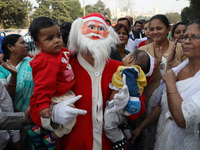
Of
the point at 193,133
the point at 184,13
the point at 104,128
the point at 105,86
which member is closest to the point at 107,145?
the point at 104,128

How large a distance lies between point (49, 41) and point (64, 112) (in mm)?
682

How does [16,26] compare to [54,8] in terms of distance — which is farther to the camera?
[54,8]

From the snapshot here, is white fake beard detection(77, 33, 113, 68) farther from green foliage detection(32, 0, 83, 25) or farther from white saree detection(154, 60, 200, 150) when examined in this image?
green foliage detection(32, 0, 83, 25)

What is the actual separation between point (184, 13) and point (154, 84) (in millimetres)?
30692

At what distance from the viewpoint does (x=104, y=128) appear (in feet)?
5.43

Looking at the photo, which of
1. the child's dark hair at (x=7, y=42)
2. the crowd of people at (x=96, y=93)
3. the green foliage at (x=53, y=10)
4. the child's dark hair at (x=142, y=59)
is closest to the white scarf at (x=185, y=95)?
the crowd of people at (x=96, y=93)

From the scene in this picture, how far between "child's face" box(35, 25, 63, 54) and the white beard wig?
0.21 m

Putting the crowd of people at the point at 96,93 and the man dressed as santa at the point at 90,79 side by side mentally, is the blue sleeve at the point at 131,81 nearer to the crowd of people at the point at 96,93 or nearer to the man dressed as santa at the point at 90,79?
the crowd of people at the point at 96,93

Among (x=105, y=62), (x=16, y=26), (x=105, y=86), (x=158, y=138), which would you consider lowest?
(x=158, y=138)

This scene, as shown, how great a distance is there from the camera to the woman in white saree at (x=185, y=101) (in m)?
1.46

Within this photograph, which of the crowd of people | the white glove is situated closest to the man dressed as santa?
the crowd of people

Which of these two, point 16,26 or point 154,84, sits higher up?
point 16,26

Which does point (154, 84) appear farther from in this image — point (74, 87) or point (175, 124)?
point (74, 87)

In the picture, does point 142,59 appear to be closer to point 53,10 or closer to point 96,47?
point 96,47
